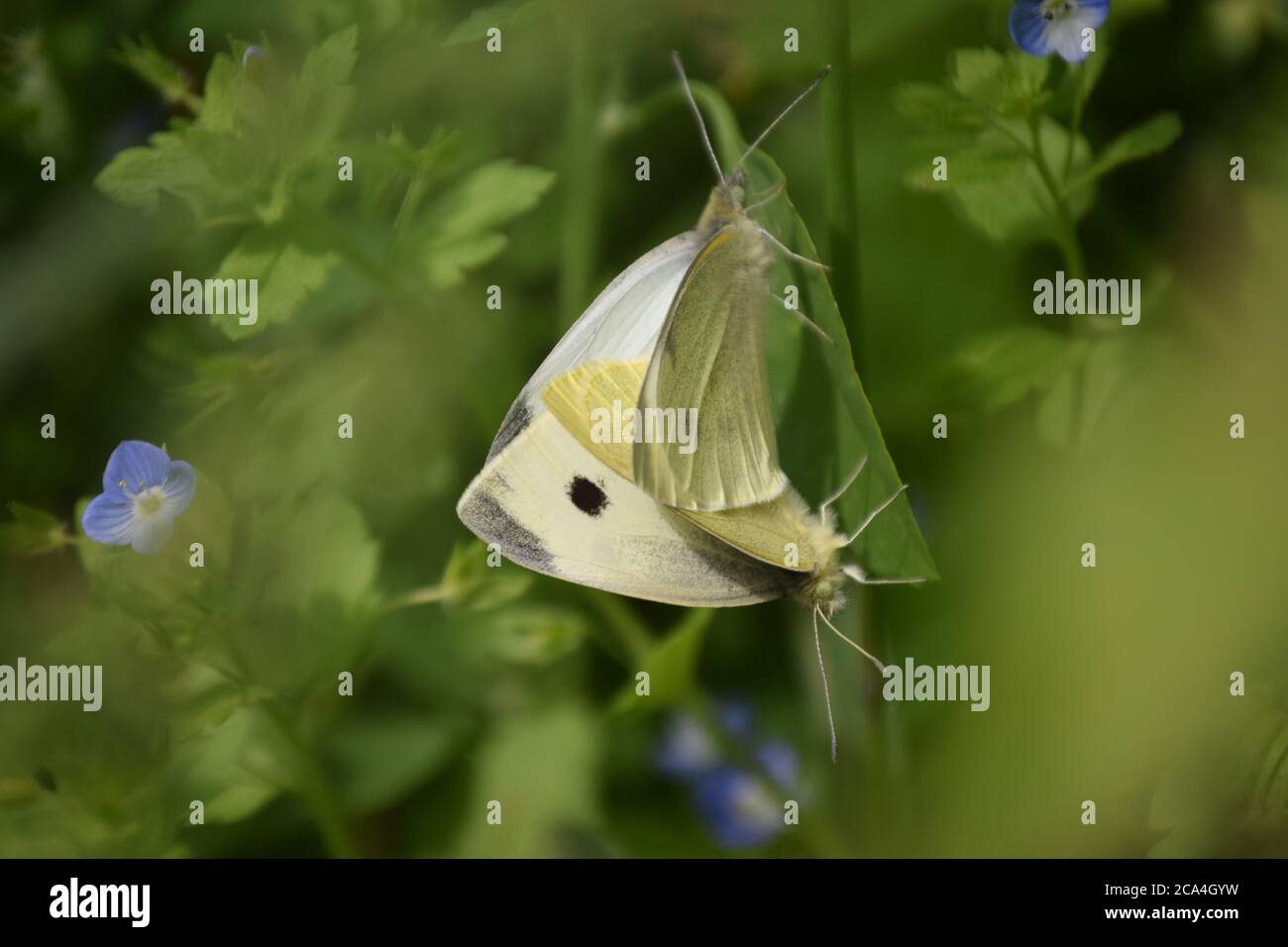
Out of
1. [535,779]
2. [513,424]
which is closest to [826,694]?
[535,779]

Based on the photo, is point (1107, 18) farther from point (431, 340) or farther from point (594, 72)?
point (431, 340)

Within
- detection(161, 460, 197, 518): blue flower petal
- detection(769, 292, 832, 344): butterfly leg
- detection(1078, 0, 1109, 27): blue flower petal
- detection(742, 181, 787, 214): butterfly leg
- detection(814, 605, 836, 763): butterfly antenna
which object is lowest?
detection(814, 605, 836, 763): butterfly antenna

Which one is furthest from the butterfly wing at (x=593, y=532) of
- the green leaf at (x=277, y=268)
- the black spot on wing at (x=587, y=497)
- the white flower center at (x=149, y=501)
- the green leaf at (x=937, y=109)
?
the green leaf at (x=937, y=109)

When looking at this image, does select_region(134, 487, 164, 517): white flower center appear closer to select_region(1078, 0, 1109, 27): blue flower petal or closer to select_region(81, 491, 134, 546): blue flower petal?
select_region(81, 491, 134, 546): blue flower petal

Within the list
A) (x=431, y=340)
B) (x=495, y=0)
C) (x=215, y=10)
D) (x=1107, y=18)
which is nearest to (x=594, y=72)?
(x=495, y=0)

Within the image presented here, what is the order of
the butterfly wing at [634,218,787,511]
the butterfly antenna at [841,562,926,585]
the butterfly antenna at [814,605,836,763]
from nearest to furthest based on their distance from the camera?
the butterfly wing at [634,218,787,511] < the butterfly antenna at [841,562,926,585] < the butterfly antenna at [814,605,836,763]

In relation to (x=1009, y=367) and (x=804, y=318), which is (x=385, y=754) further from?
(x=1009, y=367)

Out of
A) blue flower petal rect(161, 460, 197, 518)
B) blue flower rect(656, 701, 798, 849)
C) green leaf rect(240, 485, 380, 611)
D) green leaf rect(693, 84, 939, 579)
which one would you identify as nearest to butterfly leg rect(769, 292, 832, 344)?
green leaf rect(693, 84, 939, 579)
